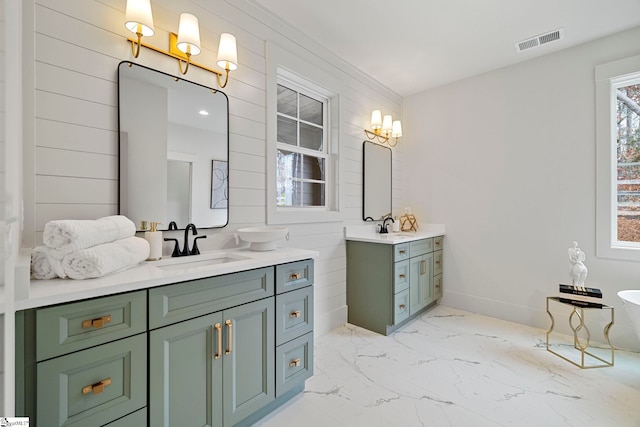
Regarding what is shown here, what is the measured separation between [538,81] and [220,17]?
2.96 meters

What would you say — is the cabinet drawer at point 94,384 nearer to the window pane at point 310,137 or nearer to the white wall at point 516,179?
the window pane at point 310,137

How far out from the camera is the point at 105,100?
4.76 feet

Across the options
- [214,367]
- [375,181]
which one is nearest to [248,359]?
[214,367]

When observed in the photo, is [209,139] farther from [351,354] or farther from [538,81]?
[538,81]

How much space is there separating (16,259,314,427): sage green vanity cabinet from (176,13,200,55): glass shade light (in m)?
1.28

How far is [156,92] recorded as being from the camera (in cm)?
162

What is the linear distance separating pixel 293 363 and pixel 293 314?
0.29 meters

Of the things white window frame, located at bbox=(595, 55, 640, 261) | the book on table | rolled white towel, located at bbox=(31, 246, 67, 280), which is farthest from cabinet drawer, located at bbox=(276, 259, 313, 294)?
white window frame, located at bbox=(595, 55, 640, 261)

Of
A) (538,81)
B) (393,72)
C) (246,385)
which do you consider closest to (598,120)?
(538,81)

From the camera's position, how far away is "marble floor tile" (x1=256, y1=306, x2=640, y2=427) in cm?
160

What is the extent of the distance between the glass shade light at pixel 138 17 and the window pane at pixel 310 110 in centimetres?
144

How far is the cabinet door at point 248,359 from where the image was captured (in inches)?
54.4

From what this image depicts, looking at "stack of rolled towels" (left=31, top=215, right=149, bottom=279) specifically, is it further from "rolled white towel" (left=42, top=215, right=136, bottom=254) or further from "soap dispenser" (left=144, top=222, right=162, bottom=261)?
"soap dispenser" (left=144, top=222, right=162, bottom=261)

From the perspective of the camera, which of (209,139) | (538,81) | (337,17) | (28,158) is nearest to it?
(28,158)
